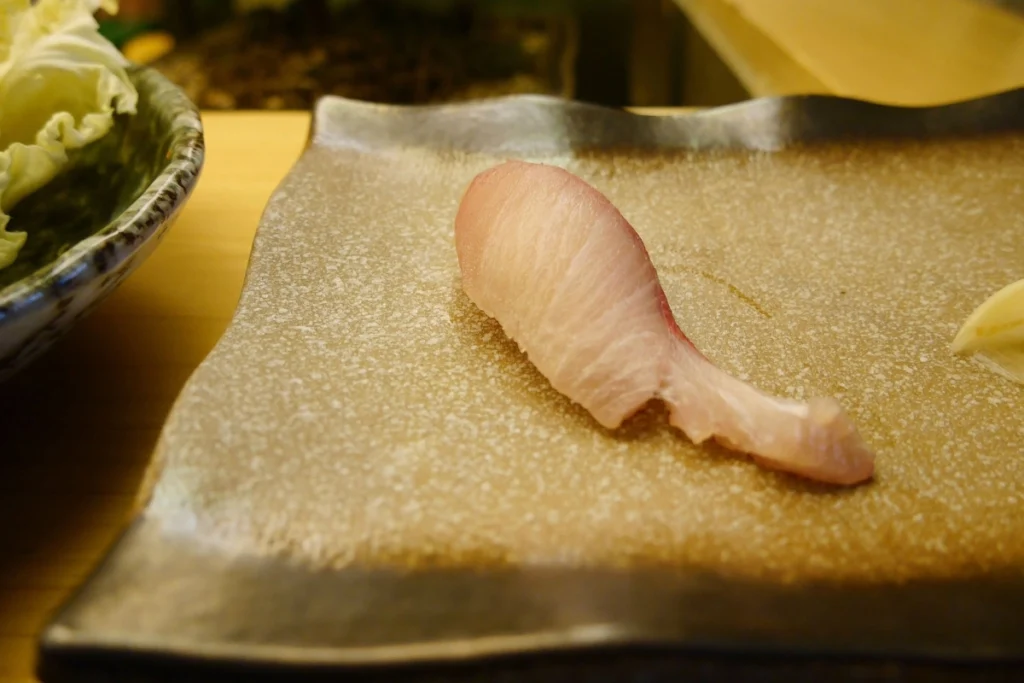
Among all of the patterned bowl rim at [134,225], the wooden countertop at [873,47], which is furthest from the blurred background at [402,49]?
the patterned bowl rim at [134,225]

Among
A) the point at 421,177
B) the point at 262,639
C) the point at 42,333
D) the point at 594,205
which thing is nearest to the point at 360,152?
the point at 421,177

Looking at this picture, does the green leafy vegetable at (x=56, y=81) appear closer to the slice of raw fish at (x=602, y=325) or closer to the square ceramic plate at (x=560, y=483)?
the square ceramic plate at (x=560, y=483)

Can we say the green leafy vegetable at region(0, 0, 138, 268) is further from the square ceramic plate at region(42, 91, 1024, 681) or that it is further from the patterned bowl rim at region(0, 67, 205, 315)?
the square ceramic plate at region(42, 91, 1024, 681)

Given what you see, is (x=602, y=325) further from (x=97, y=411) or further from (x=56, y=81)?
(x=56, y=81)

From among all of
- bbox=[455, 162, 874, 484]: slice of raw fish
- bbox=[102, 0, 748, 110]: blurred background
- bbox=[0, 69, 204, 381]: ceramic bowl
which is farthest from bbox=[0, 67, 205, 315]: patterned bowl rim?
bbox=[102, 0, 748, 110]: blurred background

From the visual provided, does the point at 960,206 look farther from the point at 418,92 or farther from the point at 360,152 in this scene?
the point at 418,92

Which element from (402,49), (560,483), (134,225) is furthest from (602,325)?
(402,49)
